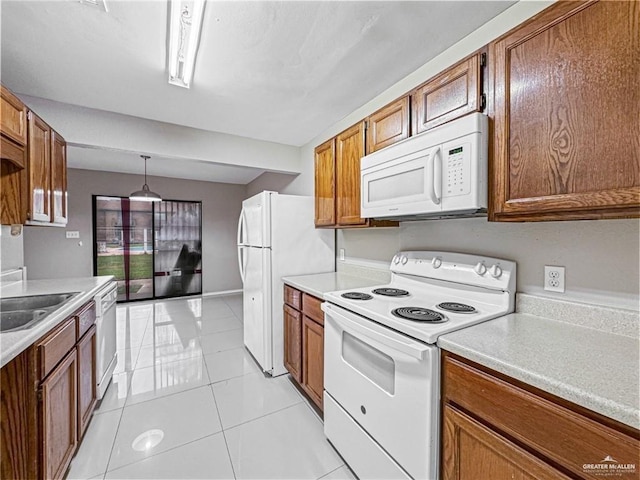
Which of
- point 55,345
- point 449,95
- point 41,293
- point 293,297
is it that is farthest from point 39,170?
point 449,95

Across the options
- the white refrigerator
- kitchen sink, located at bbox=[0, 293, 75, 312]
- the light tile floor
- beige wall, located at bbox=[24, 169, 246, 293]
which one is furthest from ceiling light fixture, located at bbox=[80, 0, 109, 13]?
beige wall, located at bbox=[24, 169, 246, 293]

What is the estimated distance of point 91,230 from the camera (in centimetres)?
480

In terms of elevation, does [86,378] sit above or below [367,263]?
below

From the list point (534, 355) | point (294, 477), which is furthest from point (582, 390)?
point (294, 477)

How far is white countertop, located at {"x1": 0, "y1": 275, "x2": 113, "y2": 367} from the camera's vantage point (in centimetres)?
98

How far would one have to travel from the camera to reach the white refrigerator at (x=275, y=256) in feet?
7.88

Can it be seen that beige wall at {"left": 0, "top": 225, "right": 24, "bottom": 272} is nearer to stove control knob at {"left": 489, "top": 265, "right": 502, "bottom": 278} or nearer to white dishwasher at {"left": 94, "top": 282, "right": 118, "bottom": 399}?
white dishwasher at {"left": 94, "top": 282, "right": 118, "bottom": 399}

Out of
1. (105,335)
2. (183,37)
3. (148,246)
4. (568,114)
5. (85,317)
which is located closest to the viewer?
(568,114)

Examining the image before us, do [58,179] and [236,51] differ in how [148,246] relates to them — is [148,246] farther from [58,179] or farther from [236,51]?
[236,51]

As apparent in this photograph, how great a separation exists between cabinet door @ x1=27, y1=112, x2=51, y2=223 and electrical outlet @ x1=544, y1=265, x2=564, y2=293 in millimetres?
3068

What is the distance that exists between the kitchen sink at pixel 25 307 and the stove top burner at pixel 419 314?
1.85 m

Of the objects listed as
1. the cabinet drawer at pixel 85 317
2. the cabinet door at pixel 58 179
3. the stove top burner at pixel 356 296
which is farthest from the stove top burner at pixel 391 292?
the cabinet door at pixel 58 179

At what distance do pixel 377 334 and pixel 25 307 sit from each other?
7.20 ft

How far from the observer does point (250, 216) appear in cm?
267
